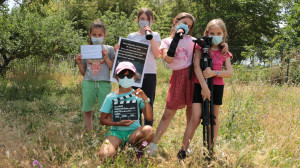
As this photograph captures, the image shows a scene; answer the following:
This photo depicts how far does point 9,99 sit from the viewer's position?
6.51m

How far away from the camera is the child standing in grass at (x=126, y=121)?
290 centimetres

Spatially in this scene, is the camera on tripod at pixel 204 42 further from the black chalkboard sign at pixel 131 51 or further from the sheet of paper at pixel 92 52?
the sheet of paper at pixel 92 52

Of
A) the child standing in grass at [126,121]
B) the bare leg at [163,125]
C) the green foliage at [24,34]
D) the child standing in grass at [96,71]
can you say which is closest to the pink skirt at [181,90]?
the bare leg at [163,125]

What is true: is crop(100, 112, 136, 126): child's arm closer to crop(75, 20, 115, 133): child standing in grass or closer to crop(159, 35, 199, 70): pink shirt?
crop(75, 20, 115, 133): child standing in grass

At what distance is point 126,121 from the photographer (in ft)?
9.62

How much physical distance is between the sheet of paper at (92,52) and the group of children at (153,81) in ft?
0.25

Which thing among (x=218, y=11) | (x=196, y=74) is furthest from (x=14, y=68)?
(x=218, y=11)

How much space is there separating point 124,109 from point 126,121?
0.48 feet

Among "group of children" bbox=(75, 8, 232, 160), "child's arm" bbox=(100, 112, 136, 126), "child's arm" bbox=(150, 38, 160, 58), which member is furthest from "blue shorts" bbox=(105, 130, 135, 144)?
"child's arm" bbox=(150, 38, 160, 58)

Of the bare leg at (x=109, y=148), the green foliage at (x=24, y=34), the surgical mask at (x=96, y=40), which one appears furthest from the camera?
the green foliage at (x=24, y=34)

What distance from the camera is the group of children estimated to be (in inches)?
115

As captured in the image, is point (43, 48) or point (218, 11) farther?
point (218, 11)

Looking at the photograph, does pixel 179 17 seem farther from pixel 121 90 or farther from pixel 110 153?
pixel 110 153

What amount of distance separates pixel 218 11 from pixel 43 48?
2004 centimetres
